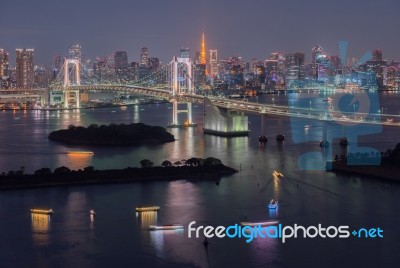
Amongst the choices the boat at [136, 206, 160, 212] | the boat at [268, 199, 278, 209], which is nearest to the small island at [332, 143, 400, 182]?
the boat at [268, 199, 278, 209]

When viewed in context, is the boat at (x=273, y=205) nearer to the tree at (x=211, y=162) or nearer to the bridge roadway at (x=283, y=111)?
the tree at (x=211, y=162)

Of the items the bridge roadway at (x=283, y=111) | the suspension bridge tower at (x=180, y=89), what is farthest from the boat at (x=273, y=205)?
the suspension bridge tower at (x=180, y=89)

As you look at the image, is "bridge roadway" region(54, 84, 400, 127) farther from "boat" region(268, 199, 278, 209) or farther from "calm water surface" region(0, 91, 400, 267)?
"boat" region(268, 199, 278, 209)

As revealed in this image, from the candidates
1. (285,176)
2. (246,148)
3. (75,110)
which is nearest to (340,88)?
(75,110)

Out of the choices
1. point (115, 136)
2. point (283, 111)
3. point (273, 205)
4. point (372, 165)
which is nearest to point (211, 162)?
point (372, 165)

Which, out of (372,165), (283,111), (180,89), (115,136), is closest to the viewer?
(372,165)

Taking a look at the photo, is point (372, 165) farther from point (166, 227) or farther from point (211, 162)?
point (166, 227)

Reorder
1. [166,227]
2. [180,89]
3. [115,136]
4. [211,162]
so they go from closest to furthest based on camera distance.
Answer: [166,227] < [211,162] < [115,136] < [180,89]

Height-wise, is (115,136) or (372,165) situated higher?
(115,136)
